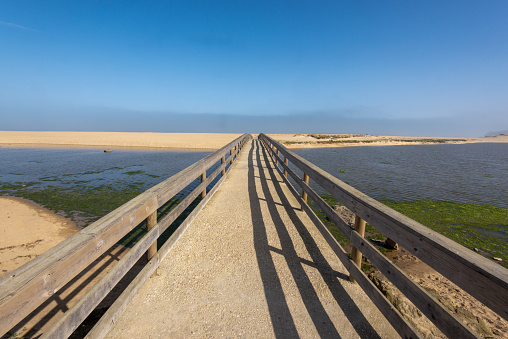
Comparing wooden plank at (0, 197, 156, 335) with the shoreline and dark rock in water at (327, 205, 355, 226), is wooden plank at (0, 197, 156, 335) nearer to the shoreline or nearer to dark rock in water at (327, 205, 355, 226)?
dark rock in water at (327, 205, 355, 226)

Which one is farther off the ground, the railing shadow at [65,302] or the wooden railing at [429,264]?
the wooden railing at [429,264]

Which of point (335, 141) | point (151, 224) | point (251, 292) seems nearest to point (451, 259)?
point (251, 292)

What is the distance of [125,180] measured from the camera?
451 inches

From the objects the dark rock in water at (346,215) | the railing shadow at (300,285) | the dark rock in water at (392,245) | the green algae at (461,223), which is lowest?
the green algae at (461,223)

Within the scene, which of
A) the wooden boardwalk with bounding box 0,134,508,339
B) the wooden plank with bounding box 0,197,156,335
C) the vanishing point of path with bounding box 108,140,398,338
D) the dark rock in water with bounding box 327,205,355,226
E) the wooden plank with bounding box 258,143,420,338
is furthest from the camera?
the dark rock in water with bounding box 327,205,355,226

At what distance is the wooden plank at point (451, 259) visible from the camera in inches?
51.1

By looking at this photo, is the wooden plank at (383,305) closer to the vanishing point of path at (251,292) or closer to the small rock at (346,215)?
the vanishing point of path at (251,292)

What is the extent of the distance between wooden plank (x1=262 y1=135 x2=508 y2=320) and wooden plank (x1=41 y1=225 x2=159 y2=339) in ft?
7.93

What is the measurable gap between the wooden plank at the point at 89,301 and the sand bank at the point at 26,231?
11.4ft

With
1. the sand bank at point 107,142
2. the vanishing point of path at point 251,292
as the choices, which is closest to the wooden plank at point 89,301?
the vanishing point of path at point 251,292

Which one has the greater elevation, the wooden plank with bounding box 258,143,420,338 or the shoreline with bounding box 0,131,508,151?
the shoreline with bounding box 0,131,508,151

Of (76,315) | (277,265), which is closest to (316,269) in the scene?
(277,265)

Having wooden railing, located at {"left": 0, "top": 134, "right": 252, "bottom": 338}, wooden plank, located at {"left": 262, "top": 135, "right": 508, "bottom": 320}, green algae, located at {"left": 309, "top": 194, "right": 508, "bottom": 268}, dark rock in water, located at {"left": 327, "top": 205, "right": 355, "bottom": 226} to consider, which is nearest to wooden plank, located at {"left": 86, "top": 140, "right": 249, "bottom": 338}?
wooden railing, located at {"left": 0, "top": 134, "right": 252, "bottom": 338}

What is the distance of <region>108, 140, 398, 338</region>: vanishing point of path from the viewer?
231 cm
